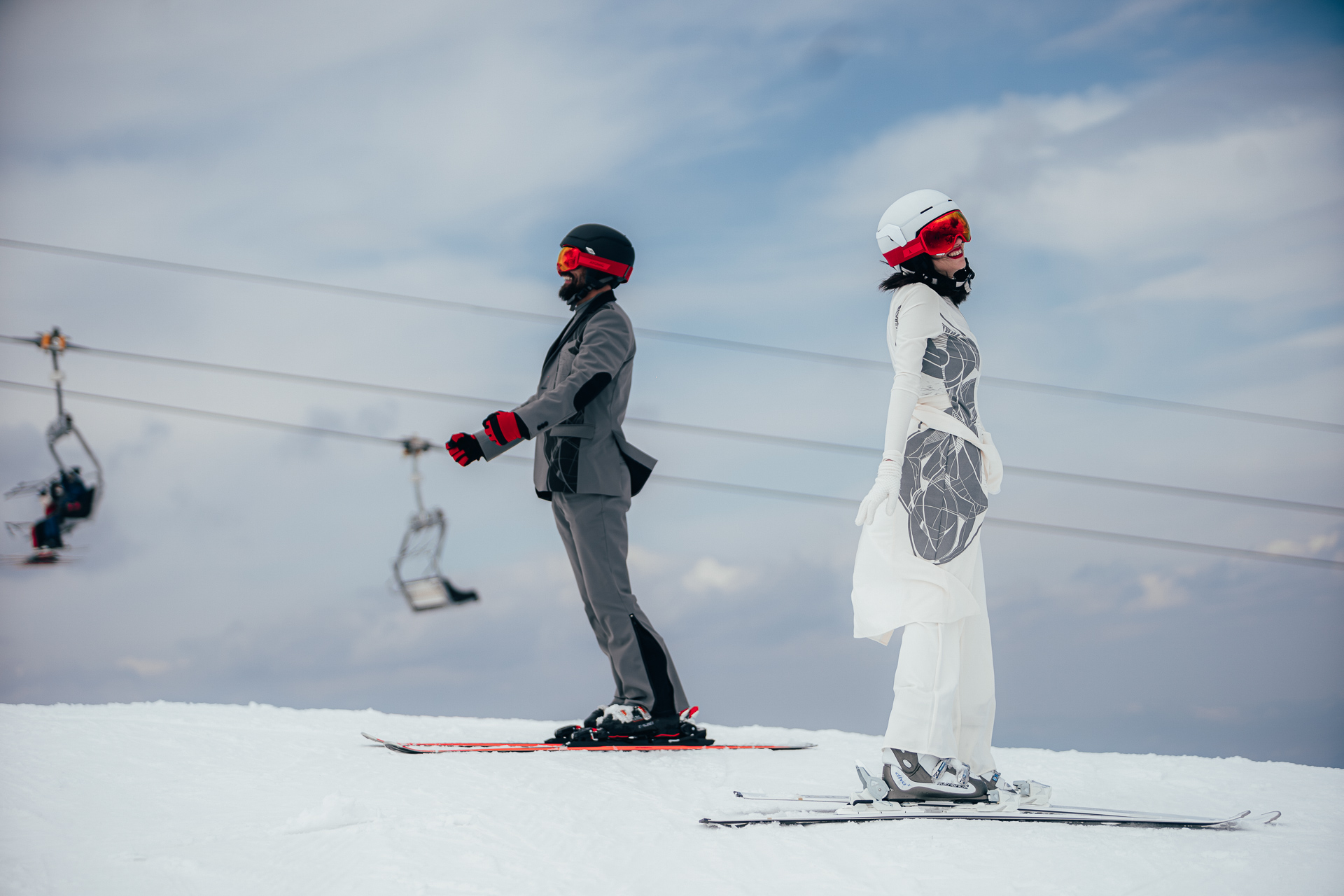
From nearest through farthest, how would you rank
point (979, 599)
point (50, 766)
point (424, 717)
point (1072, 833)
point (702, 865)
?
1. point (702, 865)
2. point (1072, 833)
3. point (979, 599)
4. point (50, 766)
5. point (424, 717)

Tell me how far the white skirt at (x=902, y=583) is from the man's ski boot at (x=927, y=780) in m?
0.34

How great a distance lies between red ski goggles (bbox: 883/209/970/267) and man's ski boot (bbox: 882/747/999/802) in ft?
4.69

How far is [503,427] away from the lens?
339cm

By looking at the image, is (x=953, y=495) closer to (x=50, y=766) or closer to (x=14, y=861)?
(x=14, y=861)

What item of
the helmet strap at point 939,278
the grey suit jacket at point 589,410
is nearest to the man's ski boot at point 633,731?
the grey suit jacket at point 589,410

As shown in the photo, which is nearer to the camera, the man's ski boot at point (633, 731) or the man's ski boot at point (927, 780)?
the man's ski boot at point (927, 780)

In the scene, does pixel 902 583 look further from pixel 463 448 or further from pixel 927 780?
pixel 463 448

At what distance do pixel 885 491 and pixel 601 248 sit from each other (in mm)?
1657

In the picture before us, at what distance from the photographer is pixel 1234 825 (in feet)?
8.84

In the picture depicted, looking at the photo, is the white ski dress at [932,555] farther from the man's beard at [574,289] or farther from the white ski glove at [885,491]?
the man's beard at [574,289]

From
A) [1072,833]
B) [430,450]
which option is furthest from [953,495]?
[430,450]

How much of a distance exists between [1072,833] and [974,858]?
398 millimetres

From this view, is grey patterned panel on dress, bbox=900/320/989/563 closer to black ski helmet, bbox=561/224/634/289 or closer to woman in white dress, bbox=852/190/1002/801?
woman in white dress, bbox=852/190/1002/801

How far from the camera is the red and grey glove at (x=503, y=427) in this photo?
3.39m
